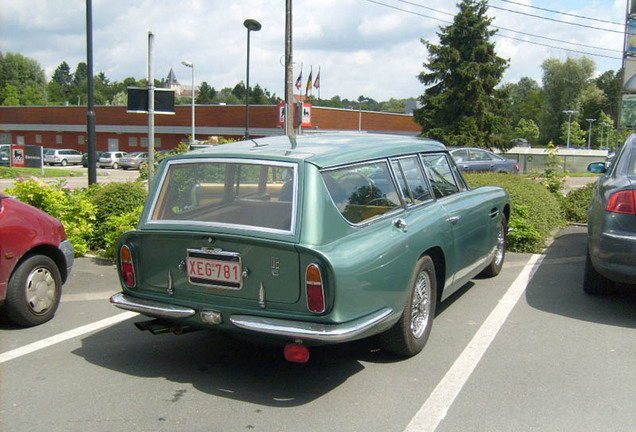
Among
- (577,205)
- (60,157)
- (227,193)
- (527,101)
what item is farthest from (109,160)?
(527,101)

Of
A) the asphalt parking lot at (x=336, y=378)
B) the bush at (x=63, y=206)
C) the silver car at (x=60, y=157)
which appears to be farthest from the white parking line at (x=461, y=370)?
the silver car at (x=60, y=157)

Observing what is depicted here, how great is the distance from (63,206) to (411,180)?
521 centimetres

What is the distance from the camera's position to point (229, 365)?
451 cm

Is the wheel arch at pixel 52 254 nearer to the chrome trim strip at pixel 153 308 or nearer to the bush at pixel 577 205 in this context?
the chrome trim strip at pixel 153 308

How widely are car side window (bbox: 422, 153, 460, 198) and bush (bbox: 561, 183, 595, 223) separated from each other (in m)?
6.14

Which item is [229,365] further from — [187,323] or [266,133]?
[266,133]

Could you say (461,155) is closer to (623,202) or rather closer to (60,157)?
(623,202)

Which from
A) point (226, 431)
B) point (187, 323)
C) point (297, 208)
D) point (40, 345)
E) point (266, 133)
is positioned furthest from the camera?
point (266, 133)

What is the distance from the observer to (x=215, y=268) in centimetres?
396

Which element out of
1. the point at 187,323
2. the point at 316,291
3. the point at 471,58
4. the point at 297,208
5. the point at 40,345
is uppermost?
the point at 471,58

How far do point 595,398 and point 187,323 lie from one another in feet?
9.12

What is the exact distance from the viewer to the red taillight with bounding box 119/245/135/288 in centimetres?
432

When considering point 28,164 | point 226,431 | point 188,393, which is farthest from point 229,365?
point 28,164

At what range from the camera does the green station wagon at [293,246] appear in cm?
371
